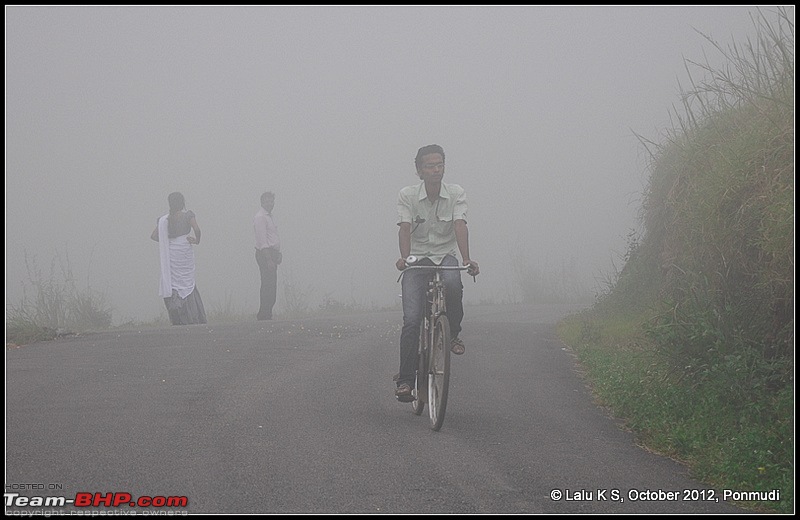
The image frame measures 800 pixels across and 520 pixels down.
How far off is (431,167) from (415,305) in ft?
3.66

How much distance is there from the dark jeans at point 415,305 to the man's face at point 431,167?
65 centimetres

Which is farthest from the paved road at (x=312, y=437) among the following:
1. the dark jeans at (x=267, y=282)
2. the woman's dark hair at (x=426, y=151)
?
the dark jeans at (x=267, y=282)

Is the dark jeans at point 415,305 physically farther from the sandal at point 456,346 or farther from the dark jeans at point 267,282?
the dark jeans at point 267,282

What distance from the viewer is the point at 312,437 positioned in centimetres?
673

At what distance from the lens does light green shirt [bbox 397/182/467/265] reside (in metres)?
8.07

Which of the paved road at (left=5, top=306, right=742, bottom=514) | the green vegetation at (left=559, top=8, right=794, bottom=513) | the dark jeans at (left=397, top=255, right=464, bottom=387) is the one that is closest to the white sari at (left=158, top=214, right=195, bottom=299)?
the paved road at (left=5, top=306, right=742, bottom=514)

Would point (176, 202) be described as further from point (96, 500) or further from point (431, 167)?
point (96, 500)

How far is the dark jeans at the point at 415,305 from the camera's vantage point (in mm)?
7938

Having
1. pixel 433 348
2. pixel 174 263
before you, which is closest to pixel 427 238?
pixel 433 348

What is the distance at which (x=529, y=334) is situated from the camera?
46.3ft

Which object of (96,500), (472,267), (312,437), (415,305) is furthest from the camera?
(415,305)

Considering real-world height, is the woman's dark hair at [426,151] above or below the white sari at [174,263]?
above

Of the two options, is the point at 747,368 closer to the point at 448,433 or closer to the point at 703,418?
the point at 703,418

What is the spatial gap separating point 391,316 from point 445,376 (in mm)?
11657
